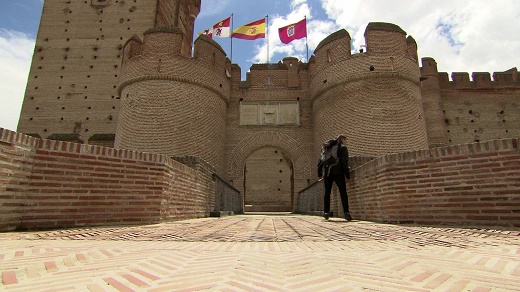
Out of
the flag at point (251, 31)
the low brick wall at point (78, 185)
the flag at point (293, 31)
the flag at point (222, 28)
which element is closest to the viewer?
the low brick wall at point (78, 185)

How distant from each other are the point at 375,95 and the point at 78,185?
11.7 meters

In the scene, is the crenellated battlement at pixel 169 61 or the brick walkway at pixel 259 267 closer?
the brick walkway at pixel 259 267

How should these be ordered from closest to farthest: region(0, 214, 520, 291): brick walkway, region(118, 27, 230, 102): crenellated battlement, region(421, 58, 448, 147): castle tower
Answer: region(0, 214, 520, 291): brick walkway < region(118, 27, 230, 102): crenellated battlement < region(421, 58, 448, 147): castle tower

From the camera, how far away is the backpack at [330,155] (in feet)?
19.4

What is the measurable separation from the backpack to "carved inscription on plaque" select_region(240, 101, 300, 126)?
28.9 feet

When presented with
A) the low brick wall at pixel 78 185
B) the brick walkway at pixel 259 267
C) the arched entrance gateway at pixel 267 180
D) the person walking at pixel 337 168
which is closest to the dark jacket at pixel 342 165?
the person walking at pixel 337 168

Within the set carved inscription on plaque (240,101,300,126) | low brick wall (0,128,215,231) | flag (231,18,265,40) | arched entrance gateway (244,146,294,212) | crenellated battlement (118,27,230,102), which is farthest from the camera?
arched entrance gateway (244,146,294,212)

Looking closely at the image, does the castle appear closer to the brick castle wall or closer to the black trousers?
the brick castle wall

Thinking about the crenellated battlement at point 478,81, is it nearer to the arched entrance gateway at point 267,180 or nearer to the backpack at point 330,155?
the arched entrance gateway at point 267,180

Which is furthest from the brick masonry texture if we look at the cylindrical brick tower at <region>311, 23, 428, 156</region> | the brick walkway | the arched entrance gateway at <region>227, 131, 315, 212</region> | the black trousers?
the arched entrance gateway at <region>227, 131, 315, 212</region>

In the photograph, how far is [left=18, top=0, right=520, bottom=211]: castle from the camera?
12.9 m

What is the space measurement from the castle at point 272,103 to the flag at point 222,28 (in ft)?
9.80

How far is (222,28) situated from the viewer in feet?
58.9

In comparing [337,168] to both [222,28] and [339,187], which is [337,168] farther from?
[222,28]
